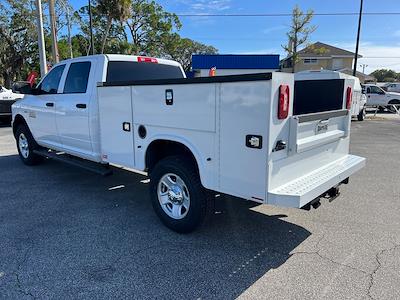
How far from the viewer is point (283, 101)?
122 inches

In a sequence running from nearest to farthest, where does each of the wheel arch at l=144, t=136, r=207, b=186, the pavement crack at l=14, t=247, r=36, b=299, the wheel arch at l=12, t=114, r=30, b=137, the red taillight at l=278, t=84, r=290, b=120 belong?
the pavement crack at l=14, t=247, r=36, b=299, the red taillight at l=278, t=84, r=290, b=120, the wheel arch at l=144, t=136, r=207, b=186, the wheel arch at l=12, t=114, r=30, b=137

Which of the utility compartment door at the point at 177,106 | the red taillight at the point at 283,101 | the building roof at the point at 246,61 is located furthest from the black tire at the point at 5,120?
the building roof at the point at 246,61

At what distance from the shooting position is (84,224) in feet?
14.5

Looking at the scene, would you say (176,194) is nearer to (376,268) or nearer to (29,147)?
(376,268)

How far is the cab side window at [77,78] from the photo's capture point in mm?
5371

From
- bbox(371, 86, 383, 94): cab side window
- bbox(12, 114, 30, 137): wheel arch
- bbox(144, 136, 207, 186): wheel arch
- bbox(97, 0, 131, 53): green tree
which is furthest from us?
bbox(97, 0, 131, 53): green tree

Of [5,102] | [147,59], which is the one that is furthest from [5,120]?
[147,59]

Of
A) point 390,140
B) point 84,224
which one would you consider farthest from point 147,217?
point 390,140

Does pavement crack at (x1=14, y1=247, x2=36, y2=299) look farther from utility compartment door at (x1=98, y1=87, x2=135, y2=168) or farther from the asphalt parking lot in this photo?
utility compartment door at (x1=98, y1=87, x2=135, y2=168)

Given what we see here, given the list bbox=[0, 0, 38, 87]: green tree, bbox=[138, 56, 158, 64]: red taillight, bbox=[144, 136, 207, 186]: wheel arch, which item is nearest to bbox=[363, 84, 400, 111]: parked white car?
bbox=[138, 56, 158, 64]: red taillight

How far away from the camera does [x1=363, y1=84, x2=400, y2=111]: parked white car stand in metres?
25.0

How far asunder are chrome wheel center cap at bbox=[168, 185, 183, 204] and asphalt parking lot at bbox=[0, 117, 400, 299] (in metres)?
0.39

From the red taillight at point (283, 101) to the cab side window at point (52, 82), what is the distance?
432 centimetres

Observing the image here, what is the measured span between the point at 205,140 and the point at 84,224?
2003mm
